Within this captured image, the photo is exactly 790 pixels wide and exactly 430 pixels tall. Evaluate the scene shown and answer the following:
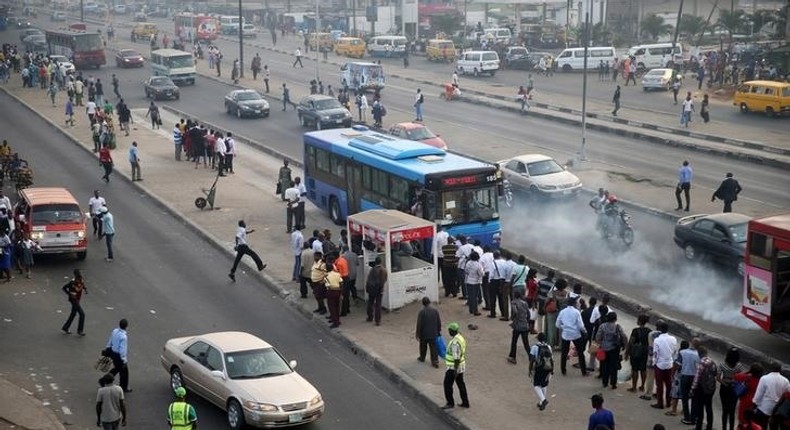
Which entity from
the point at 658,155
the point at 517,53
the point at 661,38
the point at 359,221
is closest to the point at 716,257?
the point at 359,221

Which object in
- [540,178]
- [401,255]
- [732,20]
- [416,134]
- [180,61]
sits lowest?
[401,255]

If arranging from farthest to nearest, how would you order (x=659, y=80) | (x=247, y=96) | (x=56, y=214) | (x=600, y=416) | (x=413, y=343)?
(x=659, y=80), (x=247, y=96), (x=56, y=214), (x=413, y=343), (x=600, y=416)

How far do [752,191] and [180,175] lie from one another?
20.2 meters

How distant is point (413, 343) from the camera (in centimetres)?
2148

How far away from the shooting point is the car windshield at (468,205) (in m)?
27.0

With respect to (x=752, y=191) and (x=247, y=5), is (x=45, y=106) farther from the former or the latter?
(x=247, y=5)

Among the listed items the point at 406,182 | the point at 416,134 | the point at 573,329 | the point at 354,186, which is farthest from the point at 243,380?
the point at 416,134

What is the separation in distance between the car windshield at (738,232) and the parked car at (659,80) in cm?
3905

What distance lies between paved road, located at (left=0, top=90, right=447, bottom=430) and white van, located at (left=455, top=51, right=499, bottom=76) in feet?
137

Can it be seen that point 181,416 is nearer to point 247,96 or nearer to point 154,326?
point 154,326

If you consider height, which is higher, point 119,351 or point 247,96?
point 247,96

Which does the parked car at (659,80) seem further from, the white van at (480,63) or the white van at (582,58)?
the white van at (480,63)

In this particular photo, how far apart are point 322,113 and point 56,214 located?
2368cm

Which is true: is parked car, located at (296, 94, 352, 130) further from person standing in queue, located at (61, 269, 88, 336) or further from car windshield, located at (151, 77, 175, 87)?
person standing in queue, located at (61, 269, 88, 336)
